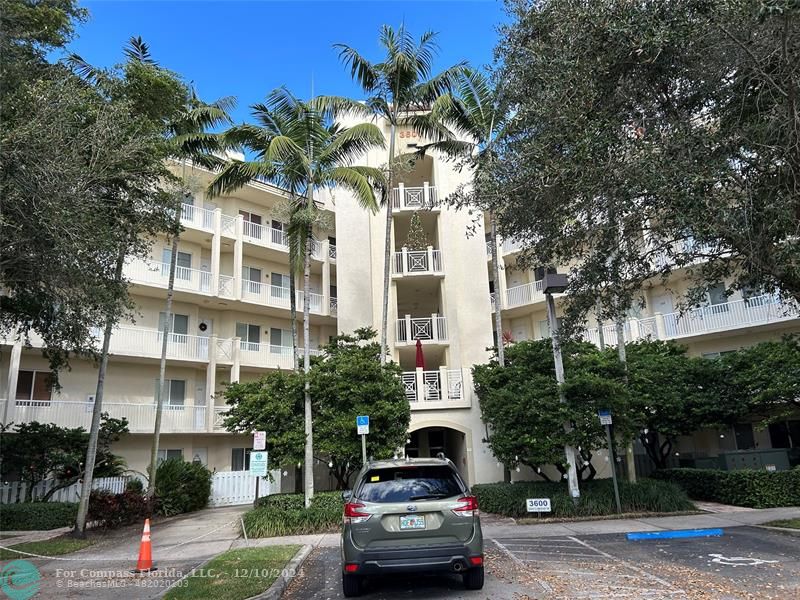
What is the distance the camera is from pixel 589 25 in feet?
28.2

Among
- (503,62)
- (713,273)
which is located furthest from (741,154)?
(503,62)

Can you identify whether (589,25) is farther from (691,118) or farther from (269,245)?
(269,245)

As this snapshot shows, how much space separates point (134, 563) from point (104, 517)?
6312mm

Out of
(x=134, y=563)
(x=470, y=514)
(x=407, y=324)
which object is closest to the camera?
(x=470, y=514)

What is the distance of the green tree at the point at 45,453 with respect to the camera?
16375 millimetres

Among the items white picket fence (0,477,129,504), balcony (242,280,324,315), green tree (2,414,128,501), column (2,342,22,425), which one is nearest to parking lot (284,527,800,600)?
green tree (2,414,128,501)

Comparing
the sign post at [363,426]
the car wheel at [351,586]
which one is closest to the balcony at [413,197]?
the sign post at [363,426]

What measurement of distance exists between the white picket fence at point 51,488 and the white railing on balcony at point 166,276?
808 cm

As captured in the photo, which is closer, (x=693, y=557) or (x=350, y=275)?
(x=693, y=557)


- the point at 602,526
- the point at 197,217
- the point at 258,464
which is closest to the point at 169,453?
the point at 197,217

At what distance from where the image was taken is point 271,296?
26.4 metres

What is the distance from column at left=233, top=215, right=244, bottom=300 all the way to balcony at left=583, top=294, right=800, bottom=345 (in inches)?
633

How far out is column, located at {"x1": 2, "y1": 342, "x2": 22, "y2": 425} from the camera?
18.3 meters

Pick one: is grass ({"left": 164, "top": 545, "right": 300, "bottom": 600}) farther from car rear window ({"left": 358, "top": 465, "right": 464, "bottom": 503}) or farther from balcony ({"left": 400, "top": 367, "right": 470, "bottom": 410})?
balcony ({"left": 400, "top": 367, "right": 470, "bottom": 410})
